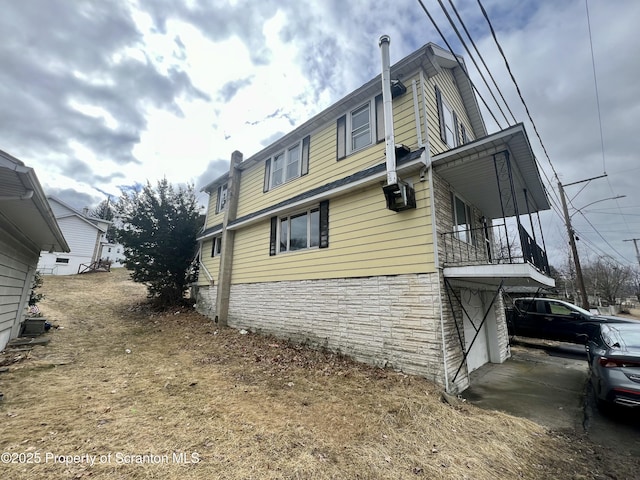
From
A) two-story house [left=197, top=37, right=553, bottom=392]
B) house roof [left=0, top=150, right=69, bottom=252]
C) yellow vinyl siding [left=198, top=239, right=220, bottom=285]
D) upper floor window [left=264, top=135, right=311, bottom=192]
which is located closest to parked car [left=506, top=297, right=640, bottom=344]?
two-story house [left=197, top=37, right=553, bottom=392]

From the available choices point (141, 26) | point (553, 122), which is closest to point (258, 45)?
point (141, 26)

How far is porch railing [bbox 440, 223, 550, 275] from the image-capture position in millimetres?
5711

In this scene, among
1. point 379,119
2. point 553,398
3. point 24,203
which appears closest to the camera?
point 24,203

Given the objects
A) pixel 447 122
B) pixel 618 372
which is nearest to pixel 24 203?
pixel 447 122

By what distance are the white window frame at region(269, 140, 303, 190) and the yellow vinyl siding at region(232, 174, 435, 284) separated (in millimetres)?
2417

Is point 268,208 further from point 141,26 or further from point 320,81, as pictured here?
point 141,26

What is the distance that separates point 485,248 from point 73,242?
35.1 m

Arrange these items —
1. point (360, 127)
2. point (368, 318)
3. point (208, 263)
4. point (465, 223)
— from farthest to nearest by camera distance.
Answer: point (208, 263) < point (465, 223) < point (360, 127) < point (368, 318)

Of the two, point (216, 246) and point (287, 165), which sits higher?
point (287, 165)

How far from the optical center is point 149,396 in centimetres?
461

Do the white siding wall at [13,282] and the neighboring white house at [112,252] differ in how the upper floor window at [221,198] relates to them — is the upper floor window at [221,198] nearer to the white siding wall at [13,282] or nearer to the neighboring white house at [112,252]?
the white siding wall at [13,282]

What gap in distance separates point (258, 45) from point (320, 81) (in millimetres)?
2361

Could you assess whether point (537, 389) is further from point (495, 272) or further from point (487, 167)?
point (487, 167)

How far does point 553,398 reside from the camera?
221 inches
